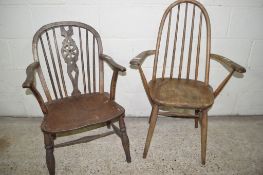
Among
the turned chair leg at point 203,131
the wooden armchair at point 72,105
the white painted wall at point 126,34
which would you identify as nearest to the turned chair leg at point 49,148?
the wooden armchair at point 72,105

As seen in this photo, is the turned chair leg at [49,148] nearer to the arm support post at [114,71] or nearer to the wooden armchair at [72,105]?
the wooden armchair at [72,105]

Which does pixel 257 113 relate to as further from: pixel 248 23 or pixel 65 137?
pixel 65 137

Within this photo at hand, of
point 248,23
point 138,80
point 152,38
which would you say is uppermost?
point 248,23

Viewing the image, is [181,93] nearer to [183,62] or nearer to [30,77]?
[183,62]

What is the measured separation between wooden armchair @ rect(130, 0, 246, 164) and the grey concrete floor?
0.43 ft

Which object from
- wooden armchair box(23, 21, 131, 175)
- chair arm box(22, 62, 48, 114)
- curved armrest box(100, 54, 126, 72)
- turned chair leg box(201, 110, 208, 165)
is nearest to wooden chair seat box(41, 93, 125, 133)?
wooden armchair box(23, 21, 131, 175)

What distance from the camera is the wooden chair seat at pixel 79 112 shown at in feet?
4.48

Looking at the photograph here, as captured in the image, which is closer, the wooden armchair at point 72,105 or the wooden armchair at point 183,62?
the wooden armchair at point 72,105

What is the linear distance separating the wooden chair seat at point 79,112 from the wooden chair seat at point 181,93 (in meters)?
0.31

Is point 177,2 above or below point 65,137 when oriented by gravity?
above

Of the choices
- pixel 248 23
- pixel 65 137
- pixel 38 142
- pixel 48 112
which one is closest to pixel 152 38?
pixel 248 23

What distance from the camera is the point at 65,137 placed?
78.0 inches

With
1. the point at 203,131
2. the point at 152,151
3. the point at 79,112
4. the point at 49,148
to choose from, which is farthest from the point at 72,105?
the point at 203,131

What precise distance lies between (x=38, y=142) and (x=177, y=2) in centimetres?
171
